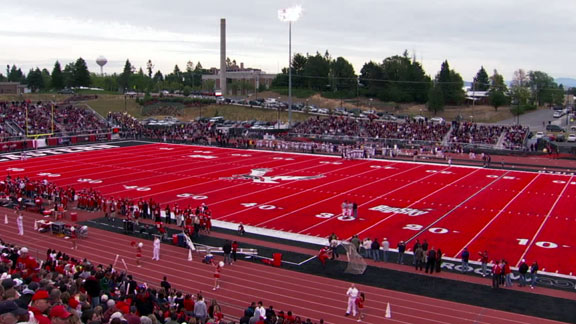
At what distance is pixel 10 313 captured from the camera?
598 centimetres

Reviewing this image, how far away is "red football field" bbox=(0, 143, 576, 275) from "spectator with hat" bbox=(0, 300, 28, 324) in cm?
1551

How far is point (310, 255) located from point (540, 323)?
310 inches

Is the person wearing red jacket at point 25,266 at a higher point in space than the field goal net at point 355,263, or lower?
higher

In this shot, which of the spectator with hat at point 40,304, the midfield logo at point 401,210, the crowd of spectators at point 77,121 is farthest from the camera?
the crowd of spectators at point 77,121

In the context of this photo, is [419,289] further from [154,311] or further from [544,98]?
[544,98]

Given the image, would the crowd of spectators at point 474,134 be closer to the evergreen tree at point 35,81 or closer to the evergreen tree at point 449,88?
the evergreen tree at point 449,88

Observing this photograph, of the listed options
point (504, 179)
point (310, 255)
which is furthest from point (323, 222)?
point (504, 179)

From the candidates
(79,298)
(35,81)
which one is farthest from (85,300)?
(35,81)

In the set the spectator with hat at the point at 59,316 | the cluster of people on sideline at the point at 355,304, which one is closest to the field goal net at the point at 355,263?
the cluster of people on sideline at the point at 355,304

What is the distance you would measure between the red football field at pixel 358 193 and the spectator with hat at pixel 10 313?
611 inches

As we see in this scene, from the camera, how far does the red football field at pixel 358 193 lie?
21828mm

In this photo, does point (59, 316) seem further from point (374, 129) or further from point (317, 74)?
point (317, 74)

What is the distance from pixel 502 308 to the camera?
47.3ft

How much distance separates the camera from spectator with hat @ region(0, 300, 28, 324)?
582 cm
